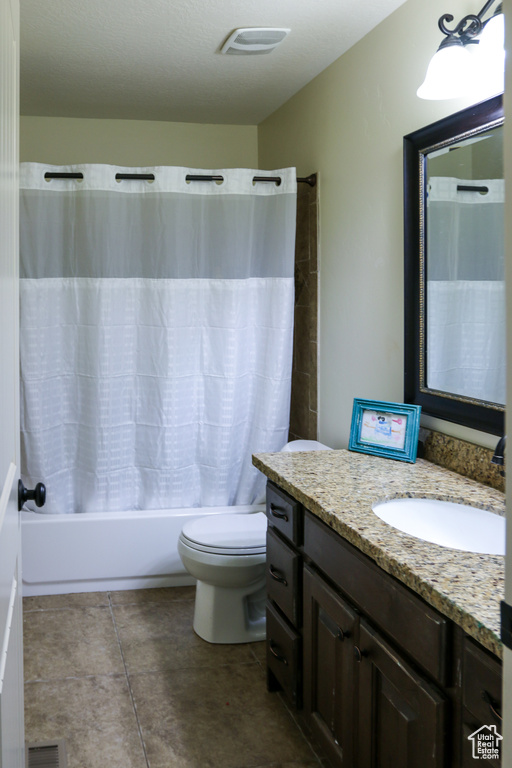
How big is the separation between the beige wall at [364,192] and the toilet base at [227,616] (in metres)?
0.80

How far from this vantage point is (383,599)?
1460 mm

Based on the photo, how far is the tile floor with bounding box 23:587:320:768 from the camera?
2.07 meters

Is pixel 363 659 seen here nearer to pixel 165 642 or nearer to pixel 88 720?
pixel 88 720

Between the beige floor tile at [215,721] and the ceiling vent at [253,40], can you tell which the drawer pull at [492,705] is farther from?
the ceiling vent at [253,40]

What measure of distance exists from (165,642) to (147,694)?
0.37 m

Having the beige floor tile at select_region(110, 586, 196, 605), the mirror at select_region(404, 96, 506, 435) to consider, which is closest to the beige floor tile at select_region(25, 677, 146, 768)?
the beige floor tile at select_region(110, 586, 196, 605)

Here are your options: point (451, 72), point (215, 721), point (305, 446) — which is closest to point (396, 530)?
point (215, 721)

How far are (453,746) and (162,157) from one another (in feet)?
11.5

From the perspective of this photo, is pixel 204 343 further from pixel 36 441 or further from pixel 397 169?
pixel 397 169

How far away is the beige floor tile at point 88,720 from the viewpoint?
2.05 metres

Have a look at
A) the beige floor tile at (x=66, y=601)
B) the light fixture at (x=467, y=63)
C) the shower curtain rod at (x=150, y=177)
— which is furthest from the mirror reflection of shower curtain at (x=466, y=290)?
the beige floor tile at (x=66, y=601)

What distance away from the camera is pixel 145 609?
305cm

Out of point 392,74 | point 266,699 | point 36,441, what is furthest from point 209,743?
point 392,74

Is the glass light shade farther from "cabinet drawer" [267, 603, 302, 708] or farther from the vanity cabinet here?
"cabinet drawer" [267, 603, 302, 708]
